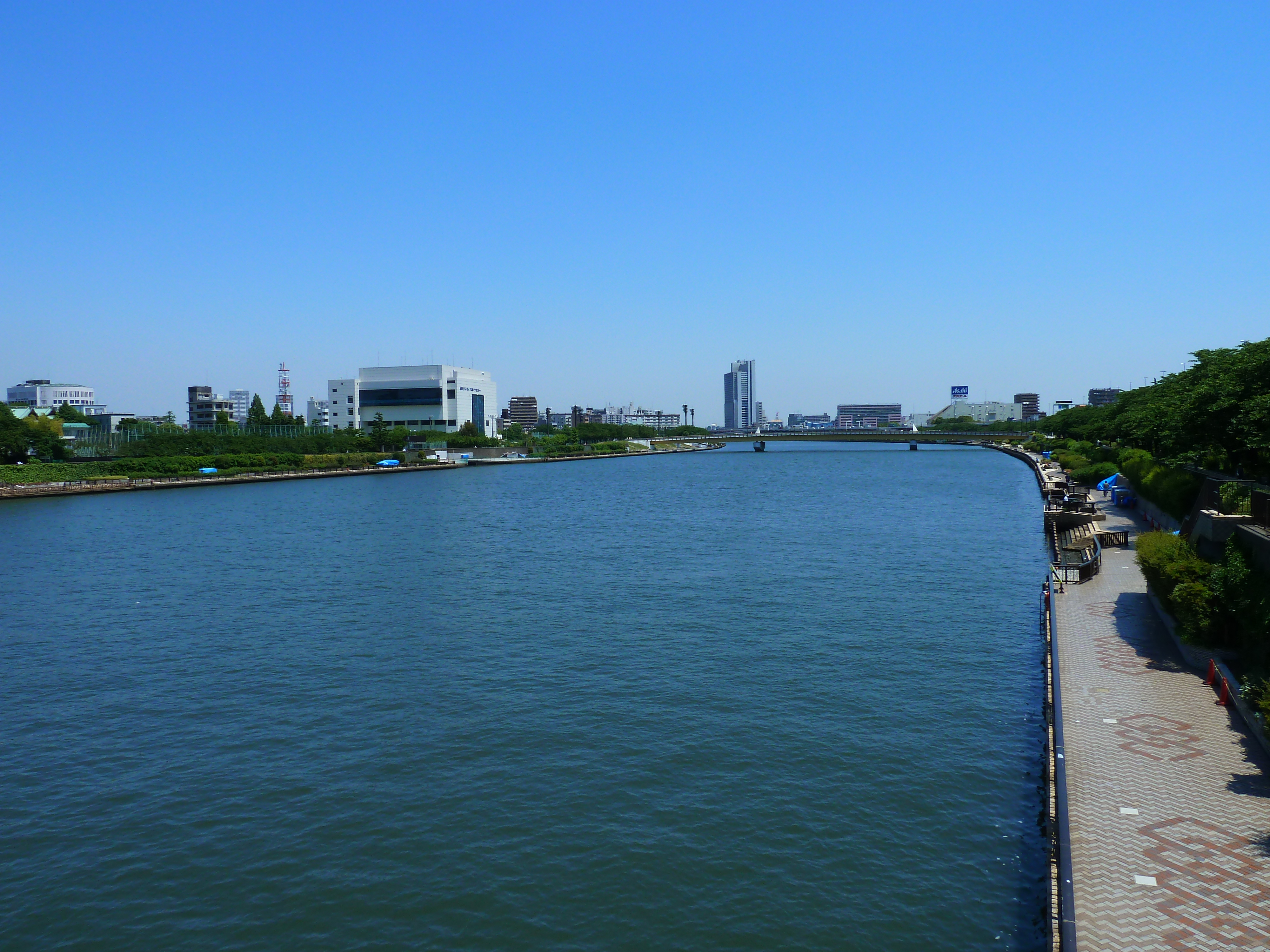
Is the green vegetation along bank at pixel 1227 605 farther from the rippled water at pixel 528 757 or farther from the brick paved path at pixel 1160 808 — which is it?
the rippled water at pixel 528 757

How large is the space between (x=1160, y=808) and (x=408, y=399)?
165723 mm

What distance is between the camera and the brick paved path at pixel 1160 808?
10227 mm

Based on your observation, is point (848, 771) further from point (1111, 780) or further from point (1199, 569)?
point (1199, 569)

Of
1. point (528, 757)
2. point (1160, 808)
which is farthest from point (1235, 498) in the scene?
point (528, 757)

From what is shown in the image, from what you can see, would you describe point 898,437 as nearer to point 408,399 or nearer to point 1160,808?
point 408,399

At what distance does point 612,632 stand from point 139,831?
14.9 meters

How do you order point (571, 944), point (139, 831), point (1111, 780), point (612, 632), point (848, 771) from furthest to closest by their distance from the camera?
1. point (612, 632)
2. point (848, 771)
3. point (139, 831)
4. point (1111, 780)
5. point (571, 944)

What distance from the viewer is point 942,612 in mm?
29781

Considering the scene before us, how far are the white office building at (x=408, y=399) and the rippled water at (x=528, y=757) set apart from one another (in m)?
128

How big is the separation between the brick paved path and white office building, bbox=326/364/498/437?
154030 mm

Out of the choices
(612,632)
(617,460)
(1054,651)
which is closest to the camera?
(1054,651)

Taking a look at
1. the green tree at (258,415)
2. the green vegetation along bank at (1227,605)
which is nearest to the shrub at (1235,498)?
the green vegetation along bank at (1227,605)

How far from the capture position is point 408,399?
169 metres

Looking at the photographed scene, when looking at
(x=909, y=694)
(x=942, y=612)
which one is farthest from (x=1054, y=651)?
(x=942, y=612)
